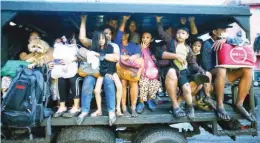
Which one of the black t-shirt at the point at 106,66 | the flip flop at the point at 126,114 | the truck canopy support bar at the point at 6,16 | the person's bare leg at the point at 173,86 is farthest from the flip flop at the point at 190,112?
the truck canopy support bar at the point at 6,16

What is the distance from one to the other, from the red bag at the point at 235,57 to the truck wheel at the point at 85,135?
2.09m

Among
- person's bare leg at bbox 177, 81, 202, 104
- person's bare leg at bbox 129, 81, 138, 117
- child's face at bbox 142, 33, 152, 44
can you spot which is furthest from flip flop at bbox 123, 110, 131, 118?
child's face at bbox 142, 33, 152, 44

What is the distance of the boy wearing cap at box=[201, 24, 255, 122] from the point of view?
411 centimetres

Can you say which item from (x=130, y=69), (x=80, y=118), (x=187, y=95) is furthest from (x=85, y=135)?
(x=187, y=95)

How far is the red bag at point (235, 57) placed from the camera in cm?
408

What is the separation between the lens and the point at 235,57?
409 cm

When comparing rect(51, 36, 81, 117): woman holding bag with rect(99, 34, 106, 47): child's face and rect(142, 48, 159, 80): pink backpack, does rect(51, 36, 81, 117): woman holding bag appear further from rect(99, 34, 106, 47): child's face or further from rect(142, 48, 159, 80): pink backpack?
rect(142, 48, 159, 80): pink backpack

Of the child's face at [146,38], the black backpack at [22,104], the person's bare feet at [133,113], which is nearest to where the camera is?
the black backpack at [22,104]

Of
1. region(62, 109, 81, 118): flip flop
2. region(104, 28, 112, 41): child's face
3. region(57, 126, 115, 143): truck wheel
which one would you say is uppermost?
region(104, 28, 112, 41): child's face

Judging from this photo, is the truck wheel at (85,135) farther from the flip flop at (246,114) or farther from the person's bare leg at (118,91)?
the flip flop at (246,114)

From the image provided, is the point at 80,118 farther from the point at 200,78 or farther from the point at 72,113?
the point at 200,78

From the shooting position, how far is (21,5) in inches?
143

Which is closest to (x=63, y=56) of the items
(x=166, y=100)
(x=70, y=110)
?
(x=70, y=110)

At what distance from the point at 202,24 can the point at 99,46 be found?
7.98ft
